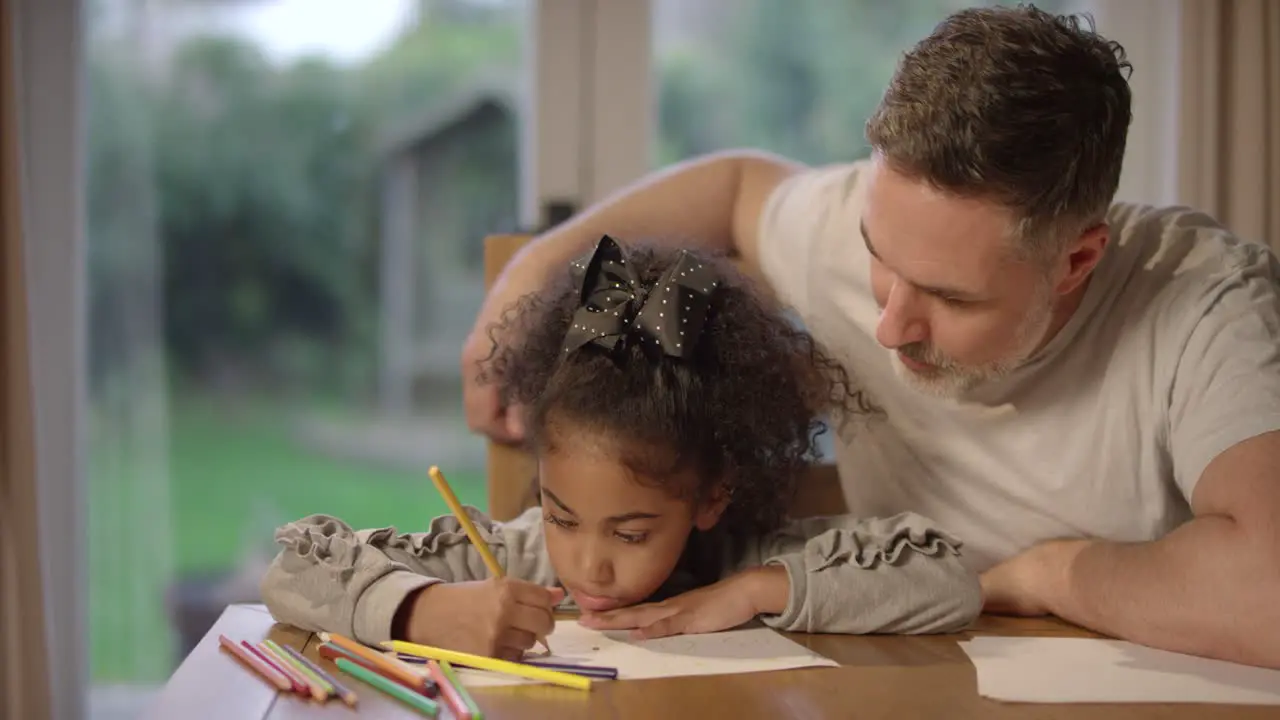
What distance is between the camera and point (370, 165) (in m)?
2.47

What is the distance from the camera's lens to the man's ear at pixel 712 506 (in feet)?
3.92

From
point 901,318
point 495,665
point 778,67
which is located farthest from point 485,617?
point 778,67

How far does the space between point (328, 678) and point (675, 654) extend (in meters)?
0.28

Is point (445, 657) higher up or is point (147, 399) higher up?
point (445, 657)

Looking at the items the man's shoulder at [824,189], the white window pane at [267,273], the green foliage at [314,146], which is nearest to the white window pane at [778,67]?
the green foliage at [314,146]

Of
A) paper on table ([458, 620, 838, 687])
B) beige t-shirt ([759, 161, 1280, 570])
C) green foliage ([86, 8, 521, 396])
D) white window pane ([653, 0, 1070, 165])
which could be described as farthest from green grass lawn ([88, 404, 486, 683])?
paper on table ([458, 620, 838, 687])

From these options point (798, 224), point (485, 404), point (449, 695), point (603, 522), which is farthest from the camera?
point (798, 224)

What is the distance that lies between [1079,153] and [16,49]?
183 centimetres

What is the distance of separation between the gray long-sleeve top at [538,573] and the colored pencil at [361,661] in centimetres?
4

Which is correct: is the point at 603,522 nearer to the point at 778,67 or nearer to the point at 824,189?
the point at 824,189

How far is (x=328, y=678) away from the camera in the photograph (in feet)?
3.08

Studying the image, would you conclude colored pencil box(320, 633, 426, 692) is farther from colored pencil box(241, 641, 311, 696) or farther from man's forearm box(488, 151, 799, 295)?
man's forearm box(488, 151, 799, 295)

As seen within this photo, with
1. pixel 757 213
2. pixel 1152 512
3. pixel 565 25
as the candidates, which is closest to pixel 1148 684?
pixel 1152 512

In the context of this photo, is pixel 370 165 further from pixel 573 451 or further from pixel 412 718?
pixel 412 718
